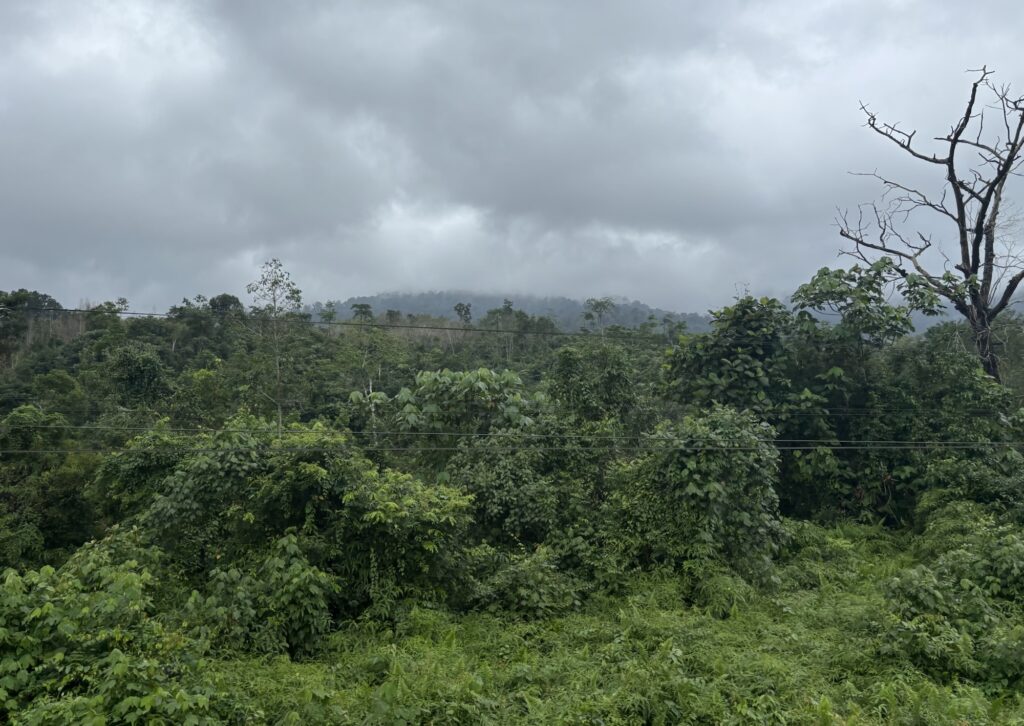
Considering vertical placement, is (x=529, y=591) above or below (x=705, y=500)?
below

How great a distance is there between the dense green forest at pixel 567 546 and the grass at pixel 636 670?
1.6 inches

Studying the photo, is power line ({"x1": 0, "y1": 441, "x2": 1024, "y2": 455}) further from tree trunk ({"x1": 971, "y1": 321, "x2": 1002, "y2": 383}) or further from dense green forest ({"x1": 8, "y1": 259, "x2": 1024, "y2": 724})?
tree trunk ({"x1": 971, "y1": 321, "x2": 1002, "y2": 383})

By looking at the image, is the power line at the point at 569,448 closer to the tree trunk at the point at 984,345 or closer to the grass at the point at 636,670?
the grass at the point at 636,670

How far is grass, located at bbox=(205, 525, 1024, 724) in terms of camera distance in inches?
245

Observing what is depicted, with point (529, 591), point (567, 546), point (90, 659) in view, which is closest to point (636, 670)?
point (529, 591)

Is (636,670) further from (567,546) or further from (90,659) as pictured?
(90,659)

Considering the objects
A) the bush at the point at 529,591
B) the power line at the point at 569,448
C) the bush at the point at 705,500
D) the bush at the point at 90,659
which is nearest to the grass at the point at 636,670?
the bush at the point at 529,591

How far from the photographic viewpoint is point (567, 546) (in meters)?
11.4

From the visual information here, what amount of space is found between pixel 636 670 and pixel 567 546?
14.4 ft

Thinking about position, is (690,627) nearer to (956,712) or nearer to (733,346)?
(956,712)

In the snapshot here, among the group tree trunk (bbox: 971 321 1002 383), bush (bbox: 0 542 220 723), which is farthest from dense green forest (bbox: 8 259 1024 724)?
tree trunk (bbox: 971 321 1002 383)

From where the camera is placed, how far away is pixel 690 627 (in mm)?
8641

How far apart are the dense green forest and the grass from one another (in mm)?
41

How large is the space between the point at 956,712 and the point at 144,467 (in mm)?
13049
